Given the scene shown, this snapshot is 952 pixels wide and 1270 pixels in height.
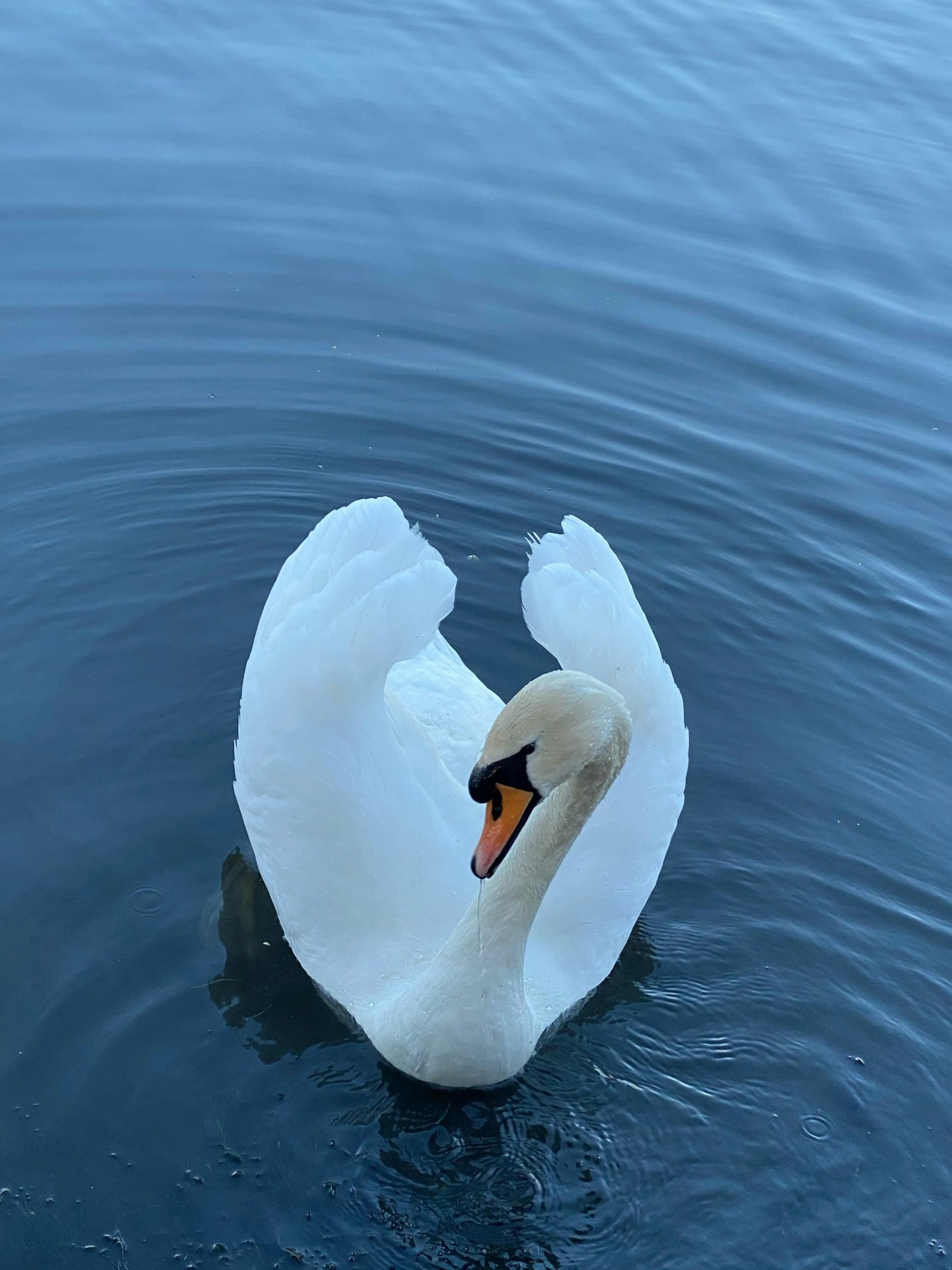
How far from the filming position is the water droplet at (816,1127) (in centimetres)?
666

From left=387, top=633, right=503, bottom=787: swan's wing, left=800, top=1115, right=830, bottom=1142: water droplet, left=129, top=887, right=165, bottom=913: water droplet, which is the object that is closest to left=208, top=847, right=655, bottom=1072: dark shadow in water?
left=129, top=887, right=165, bottom=913: water droplet

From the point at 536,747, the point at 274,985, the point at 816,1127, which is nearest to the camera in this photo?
the point at 536,747

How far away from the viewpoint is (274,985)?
23.3 feet

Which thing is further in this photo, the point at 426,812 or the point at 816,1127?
the point at 426,812

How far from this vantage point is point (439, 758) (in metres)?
7.42

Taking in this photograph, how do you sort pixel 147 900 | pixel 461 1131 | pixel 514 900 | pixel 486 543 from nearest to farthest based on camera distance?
1. pixel 514 900
2. pixel 461 1131
3. pixel 147 900
4. pixel 486 543

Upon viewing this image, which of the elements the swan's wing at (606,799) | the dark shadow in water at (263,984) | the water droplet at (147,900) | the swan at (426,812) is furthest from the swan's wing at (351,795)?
the water droplet at (147,900)

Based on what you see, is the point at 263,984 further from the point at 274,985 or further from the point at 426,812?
→ the point at 426,812

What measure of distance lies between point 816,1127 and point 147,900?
3.35 metres

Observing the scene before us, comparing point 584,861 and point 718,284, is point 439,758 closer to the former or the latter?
point 584,861

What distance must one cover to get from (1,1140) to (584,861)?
2797 millimetres

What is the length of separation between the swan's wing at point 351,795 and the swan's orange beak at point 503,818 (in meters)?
1.06

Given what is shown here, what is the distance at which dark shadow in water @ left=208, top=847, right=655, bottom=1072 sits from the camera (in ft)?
22.3

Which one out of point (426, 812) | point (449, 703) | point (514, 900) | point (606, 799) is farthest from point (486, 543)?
point (514, 900)
